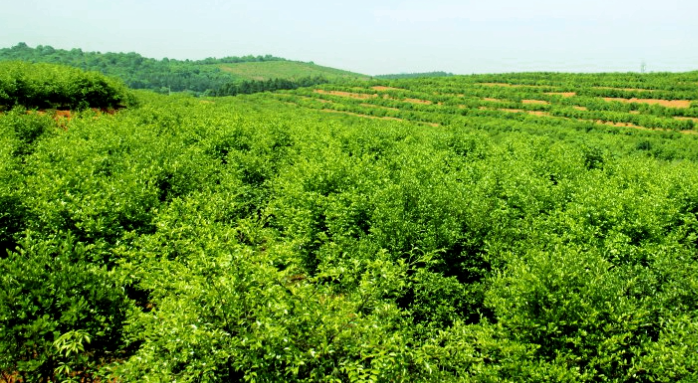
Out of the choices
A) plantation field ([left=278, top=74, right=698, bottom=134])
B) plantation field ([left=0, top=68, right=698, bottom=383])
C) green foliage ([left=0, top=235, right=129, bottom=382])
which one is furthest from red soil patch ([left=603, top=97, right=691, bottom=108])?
green foliage ([left=0, top=235, right=129, bottom=382])

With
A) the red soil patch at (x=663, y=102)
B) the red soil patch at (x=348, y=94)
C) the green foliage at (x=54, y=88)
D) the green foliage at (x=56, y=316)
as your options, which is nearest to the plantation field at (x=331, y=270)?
the green foliage at (x=56, y=316)

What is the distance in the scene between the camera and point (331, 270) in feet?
39.5

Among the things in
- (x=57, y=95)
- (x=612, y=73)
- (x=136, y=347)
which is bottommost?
(x=136, y=347)

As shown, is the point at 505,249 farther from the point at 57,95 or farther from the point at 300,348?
the point at 57,95

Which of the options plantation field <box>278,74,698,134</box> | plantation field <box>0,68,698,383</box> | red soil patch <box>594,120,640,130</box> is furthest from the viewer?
plantation field <box>278,74,698,134</box>

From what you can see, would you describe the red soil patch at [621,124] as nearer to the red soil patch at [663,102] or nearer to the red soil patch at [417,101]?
the red soil patch at [663,102]

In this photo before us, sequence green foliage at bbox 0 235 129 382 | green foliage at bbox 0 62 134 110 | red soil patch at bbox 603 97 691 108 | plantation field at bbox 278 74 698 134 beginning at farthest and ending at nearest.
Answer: red soil patch at bbox 603 97 691 108, plantation field at bbox 278 74 698 134, green foliage at bbox 0 62 134 110, green foliage at bbox 0 235 129 382

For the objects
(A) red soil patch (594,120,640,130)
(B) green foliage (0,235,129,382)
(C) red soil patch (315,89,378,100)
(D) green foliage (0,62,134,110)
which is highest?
(C) red soil patch (315,89,378,100)

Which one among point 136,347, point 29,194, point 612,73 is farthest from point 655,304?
point 612,73

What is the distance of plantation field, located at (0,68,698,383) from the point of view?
31.7 ft

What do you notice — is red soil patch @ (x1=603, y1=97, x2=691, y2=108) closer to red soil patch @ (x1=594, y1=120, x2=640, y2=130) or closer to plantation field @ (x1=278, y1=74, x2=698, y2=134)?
plantation field @ (x1=278, y1=74, x2=698, y2=134)

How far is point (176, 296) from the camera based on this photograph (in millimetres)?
11242

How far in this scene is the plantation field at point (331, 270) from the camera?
31.7 ft

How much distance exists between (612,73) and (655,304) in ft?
447
